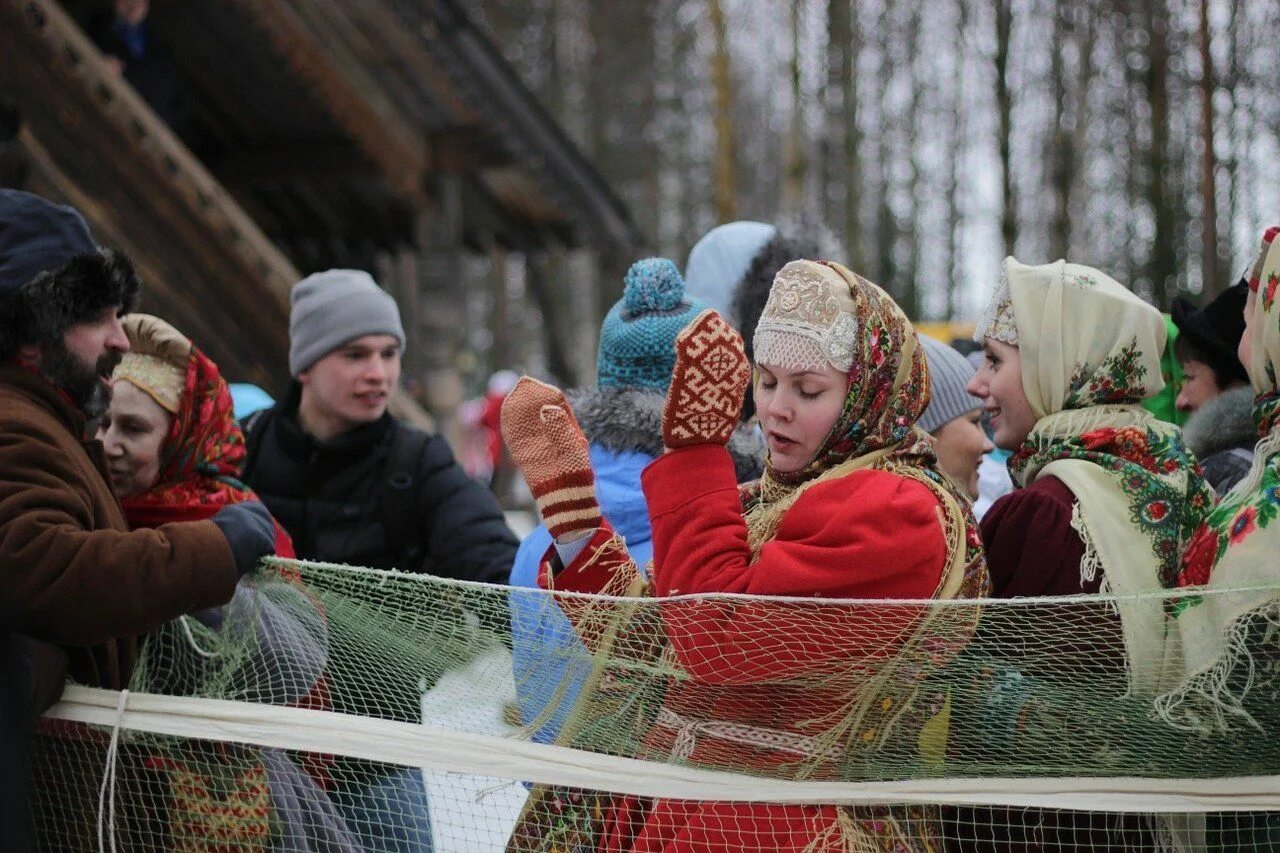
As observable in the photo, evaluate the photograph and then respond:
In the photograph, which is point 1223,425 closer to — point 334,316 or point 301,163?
point 334,316

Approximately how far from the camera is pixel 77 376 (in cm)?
276

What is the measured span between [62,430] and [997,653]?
1.74 meters

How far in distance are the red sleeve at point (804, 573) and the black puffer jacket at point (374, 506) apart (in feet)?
4.83

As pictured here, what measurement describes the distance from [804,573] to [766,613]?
88 mm

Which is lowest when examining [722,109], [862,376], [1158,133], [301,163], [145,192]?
[862,376]

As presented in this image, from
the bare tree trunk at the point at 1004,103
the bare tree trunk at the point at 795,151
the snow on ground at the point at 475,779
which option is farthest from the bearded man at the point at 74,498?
the bare tree trunk at the point at 795,151

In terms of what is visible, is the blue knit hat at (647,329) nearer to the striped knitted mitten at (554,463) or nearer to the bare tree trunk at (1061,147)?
the striped knitted mitten at (554,463)

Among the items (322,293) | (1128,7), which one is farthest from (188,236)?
(1128,7)

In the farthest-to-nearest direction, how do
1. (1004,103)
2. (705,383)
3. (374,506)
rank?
(1004,103) < (374,506) < (705,383)

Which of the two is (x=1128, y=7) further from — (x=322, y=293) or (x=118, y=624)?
(x=118, y=624)

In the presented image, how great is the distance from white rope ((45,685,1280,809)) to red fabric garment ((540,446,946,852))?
4 centimetres

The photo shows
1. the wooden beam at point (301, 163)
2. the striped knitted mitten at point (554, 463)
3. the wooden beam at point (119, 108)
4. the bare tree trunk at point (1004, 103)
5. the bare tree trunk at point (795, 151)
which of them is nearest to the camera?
the striped knitted mitten at point (554, 463)

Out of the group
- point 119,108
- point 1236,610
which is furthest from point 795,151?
point 1236,610

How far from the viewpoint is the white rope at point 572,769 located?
2295 millimetres
